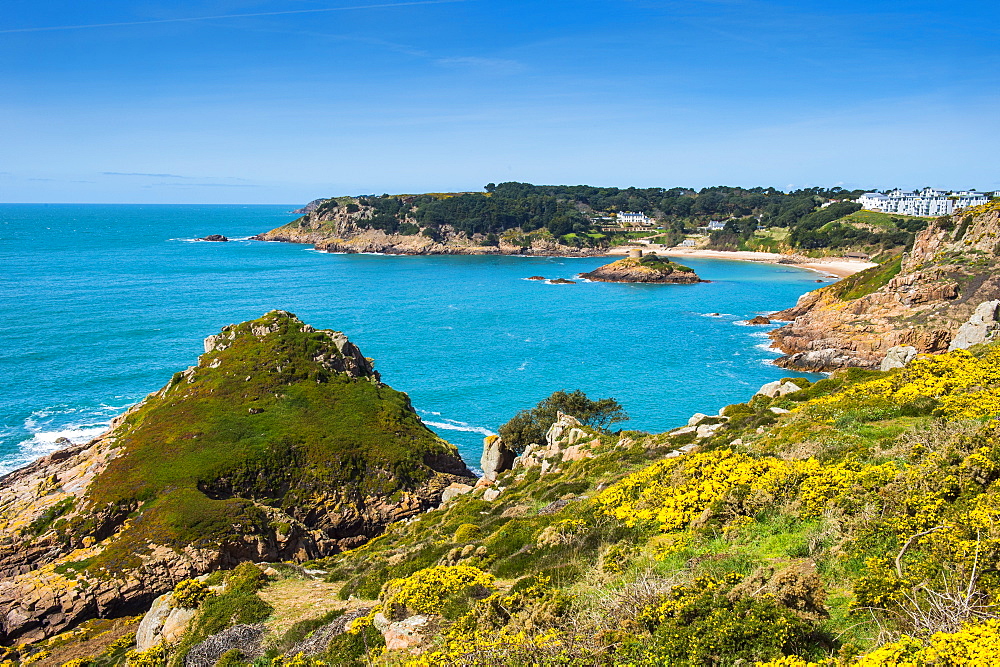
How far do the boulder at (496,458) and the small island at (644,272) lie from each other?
121160 mm

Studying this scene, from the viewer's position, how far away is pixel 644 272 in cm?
15550

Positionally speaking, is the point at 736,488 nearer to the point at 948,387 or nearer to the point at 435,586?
the point at 435,586

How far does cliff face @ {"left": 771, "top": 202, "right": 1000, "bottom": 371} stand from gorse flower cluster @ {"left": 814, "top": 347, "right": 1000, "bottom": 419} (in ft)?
164

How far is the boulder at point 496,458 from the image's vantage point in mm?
38594

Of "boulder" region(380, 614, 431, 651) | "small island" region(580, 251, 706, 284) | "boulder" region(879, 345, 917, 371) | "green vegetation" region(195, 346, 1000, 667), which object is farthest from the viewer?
"small island" region(580, 251, 706, 284)

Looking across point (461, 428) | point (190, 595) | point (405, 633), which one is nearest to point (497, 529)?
point (405, 633)

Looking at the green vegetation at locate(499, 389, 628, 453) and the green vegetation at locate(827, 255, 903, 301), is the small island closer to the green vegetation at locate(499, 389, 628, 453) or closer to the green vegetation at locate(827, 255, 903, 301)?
the green vegetation at locate(827, 255, 903, 301)

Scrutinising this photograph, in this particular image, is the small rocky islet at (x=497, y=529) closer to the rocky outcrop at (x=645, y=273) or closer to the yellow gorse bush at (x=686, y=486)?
the yellow gorse bush at (x=686, y=486)

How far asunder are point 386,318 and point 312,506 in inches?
2825

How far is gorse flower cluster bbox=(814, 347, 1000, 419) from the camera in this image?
19.2 metres

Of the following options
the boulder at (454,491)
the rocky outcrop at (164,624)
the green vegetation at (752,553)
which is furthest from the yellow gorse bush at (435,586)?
the boulder at (454,491)

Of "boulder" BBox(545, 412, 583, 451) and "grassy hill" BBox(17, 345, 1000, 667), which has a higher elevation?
"grassy hill" BBox(17, 345, 1000, 667)

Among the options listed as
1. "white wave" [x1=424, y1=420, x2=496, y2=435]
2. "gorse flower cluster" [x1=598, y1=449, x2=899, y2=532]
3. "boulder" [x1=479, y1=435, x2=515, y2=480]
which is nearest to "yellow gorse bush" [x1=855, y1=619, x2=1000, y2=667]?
"gorse flower cluster" [x1=598, y1=449, x2=899, y2=532]

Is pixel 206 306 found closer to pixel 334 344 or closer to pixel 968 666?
pixel 334 344
